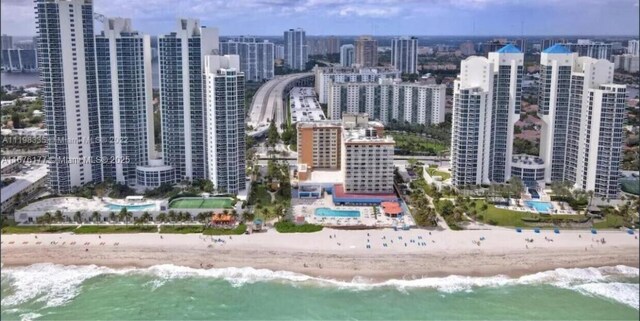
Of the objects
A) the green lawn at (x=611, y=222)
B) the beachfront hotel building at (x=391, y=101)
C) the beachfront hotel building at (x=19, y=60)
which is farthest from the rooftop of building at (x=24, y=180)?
the beachfront hotel building at (x=19, y=60)

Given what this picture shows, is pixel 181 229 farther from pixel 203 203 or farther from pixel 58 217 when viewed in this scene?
pixel 58 217

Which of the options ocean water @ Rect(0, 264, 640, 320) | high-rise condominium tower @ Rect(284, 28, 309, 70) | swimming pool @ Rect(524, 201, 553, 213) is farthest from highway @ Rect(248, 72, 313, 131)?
ocean water @ Rect(0, 264, 640, 320)

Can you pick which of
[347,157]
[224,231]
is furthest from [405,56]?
[224,231]

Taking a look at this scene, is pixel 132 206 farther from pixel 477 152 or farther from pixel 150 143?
pixel 477 152

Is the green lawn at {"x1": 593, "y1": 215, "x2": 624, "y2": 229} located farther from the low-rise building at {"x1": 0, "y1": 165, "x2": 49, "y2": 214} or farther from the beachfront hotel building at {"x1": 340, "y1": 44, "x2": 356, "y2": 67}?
the beachfront hotel building at {"x1": 340, "y1": 44, "x2": 356, "y2": 67}

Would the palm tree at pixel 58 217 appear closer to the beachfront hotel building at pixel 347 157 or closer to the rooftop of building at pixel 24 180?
the rooftop of building at pixel 24 180

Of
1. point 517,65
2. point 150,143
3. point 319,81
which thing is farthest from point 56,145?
point 319,81
